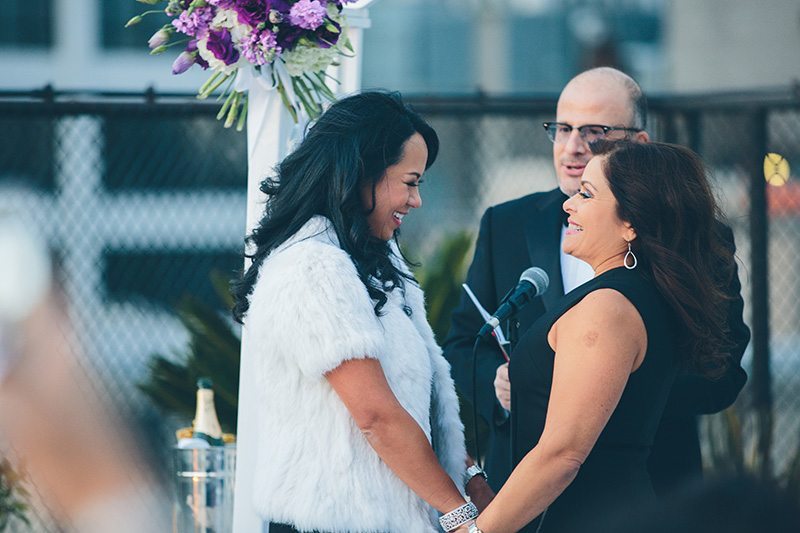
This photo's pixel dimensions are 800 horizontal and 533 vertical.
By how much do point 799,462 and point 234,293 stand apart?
423cm

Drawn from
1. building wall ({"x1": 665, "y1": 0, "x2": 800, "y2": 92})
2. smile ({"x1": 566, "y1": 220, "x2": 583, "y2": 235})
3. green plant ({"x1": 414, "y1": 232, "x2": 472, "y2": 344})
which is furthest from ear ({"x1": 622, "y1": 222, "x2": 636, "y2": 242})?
building wall ({"x1": 665, "y1": 0, "x2": 800, "y2": 92})

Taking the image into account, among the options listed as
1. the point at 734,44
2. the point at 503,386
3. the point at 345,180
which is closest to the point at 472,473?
the point at 503,386

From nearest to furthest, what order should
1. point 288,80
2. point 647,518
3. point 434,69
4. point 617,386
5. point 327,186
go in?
point 647,518 → point 617,386 → point 327,186 → point 288,80 → point 434,69

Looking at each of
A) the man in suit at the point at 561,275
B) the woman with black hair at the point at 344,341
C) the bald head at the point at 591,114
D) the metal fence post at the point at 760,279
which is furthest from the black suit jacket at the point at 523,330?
the metal fence post at the point at 760,279

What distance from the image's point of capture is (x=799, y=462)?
6262mm

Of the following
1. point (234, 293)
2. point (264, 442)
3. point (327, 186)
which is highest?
point (327, 186)

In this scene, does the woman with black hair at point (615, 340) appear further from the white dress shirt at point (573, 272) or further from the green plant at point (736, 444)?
the green plant at point (736, 444)

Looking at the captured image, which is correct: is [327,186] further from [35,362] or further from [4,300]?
[4,300]

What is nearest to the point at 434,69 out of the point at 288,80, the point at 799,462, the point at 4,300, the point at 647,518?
the point at 4,300

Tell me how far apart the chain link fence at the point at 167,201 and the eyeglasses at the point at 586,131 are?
186 centimetres

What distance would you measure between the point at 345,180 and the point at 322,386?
1.62ft

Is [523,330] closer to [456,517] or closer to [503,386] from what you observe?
[503,386]

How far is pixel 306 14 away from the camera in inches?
130

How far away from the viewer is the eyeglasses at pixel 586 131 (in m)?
3.72
